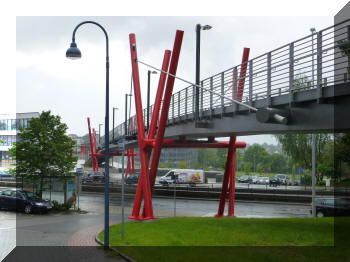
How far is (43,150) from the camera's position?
89.5 ft

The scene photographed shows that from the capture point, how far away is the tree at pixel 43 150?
2683cm

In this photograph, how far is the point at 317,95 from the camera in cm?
1148

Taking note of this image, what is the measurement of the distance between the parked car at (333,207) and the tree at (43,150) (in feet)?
50.1

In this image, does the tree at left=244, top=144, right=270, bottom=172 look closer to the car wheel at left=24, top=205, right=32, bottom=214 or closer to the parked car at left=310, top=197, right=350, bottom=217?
the parked car at left=310, top=197, right=350, bottom=217

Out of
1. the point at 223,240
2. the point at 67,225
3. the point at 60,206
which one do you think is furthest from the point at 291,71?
the point at 60,206

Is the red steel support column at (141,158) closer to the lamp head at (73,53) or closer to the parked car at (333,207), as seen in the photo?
the lamp head at (73,53)

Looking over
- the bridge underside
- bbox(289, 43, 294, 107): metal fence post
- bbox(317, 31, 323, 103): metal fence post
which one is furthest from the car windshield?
bbox(317, 31, 323, 103): metal fence post

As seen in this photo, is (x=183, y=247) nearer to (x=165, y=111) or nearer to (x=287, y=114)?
(x=287, y=114)

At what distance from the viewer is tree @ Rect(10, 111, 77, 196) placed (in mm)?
26828

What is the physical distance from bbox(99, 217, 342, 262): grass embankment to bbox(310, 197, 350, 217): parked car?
699cm

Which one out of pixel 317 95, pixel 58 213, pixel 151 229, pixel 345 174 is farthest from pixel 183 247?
pixel 345 174

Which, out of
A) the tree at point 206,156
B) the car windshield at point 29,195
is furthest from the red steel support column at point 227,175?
the tree at point 206,156

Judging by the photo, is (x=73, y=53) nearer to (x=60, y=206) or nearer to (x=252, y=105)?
(x=252, y=105)

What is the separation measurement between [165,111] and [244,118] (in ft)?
19.3
